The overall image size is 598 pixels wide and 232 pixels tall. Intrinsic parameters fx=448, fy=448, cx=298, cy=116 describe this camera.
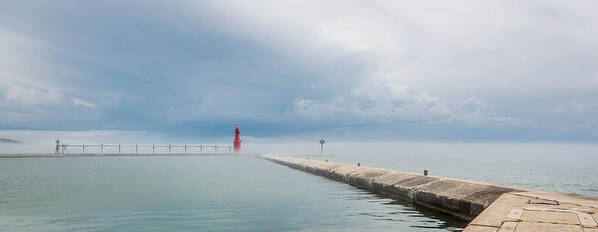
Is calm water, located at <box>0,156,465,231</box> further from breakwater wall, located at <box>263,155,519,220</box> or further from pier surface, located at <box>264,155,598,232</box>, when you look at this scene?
pier surface, located at <box>264,155,598,232</box>

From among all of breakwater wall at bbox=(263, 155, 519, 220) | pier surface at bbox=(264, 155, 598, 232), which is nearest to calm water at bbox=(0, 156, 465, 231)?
breakwater wall at bbox=(263, 155, 519, 220)

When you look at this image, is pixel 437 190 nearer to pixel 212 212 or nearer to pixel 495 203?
pixel 495 203

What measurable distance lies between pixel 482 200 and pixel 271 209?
6898mm

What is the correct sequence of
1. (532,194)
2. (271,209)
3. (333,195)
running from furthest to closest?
(333,195) → (271,209) → (532,194)

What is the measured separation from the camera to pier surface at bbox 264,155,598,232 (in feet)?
27.8

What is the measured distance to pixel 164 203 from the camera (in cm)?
1747

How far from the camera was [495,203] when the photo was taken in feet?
38.1

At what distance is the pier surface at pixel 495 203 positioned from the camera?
27.8 feet

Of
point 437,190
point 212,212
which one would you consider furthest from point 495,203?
point 212,212

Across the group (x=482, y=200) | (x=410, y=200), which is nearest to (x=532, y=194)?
(x=482, y=200)

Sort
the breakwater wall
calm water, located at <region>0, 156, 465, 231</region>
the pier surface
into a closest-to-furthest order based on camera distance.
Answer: the pier surface, calm water, located at <region>0, 156, 465, 231</region>, the breakwater wall

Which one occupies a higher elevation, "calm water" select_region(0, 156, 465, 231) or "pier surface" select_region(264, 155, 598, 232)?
"pier surface" select_region(264, 155, 598, 232)

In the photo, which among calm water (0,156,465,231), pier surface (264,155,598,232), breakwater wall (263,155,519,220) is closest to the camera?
pier surface (264,155,598,232)

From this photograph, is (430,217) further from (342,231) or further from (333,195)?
(333,195)
